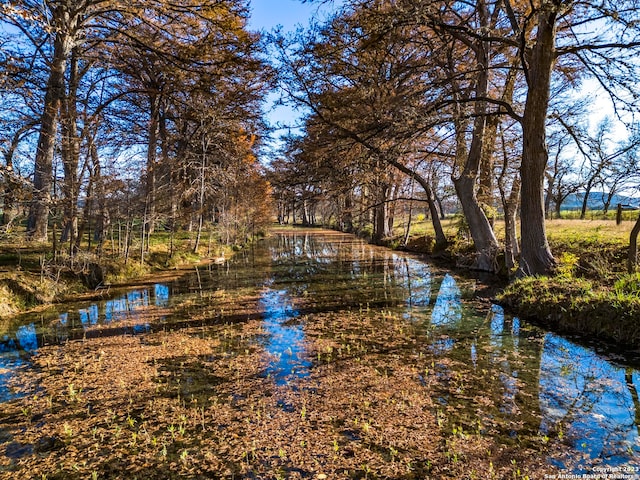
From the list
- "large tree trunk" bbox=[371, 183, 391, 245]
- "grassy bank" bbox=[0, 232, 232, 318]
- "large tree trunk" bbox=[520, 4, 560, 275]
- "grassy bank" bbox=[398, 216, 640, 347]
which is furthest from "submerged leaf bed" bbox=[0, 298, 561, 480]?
"large tree trunk" bbox=[371, 183, 391, 245]

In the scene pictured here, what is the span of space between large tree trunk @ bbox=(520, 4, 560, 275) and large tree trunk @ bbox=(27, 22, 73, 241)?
11.8 metres

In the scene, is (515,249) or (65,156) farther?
(515,249)

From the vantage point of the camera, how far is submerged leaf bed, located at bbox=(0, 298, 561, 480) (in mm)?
3465

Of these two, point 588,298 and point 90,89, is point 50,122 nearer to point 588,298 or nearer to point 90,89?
point 90,89

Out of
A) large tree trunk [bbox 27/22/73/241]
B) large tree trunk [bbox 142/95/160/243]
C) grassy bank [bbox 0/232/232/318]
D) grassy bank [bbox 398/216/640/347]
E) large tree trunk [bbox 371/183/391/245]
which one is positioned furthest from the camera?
large tree trunk [bbox 371/183/391/245]

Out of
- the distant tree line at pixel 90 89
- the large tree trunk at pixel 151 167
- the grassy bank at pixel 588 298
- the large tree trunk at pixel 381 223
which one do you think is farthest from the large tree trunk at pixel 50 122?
the large tree trunk at pixel 381 223

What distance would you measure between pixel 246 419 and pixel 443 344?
3.95 meters

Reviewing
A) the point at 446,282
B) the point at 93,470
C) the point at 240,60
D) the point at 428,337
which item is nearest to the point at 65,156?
the point at 240,60

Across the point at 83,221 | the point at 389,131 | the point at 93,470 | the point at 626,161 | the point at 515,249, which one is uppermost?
the point at 389,131

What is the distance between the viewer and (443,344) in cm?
675

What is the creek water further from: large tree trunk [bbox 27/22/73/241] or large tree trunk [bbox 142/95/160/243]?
large tree trunk [bbox 27/22/73/241]

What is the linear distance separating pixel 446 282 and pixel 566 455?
9557mm

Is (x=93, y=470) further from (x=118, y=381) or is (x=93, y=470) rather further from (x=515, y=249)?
(x=515, y=249)

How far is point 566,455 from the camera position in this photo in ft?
11.6
